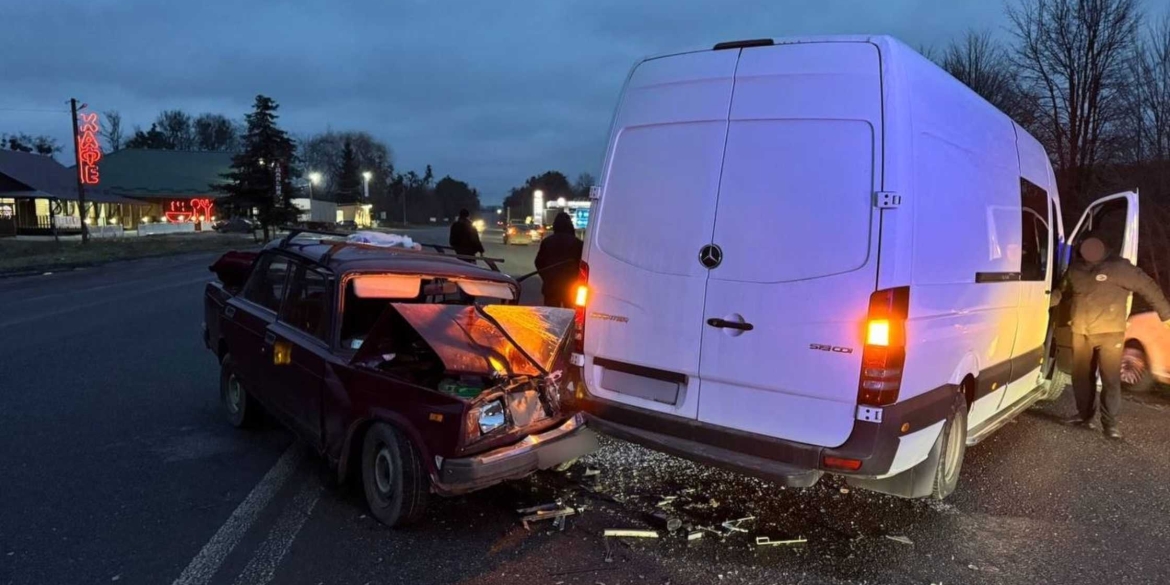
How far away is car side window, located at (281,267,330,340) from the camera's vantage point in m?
4.67

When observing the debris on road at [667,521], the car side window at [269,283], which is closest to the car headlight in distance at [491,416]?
the debris on road at [667,521]

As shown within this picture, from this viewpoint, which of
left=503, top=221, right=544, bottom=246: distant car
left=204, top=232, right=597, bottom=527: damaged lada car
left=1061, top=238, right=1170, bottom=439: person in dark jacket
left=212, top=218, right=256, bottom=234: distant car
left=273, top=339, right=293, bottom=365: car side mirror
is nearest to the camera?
left=204, top=232, right=597, bottom=527: damaged lada car

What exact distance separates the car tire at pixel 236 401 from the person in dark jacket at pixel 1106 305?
6.86 m

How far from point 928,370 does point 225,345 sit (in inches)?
212

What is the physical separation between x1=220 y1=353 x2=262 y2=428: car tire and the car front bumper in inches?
104

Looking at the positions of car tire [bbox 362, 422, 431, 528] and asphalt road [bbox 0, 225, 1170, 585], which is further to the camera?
car tire [bbox 362, 422, 431, 528]

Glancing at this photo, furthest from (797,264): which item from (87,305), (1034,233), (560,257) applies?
(87,305)

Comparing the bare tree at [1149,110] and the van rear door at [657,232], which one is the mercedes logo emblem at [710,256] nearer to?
the van rear door at [657,232]

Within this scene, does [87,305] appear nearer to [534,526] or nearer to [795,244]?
[534,526]

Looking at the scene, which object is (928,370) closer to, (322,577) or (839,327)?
(839,327)

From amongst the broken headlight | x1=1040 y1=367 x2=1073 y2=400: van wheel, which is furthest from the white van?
x1=1040 y1=367 x2=1073 y2=400: van wheel

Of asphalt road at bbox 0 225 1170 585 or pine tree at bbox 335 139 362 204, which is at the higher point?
pine tree at bbox 335 139 362 204

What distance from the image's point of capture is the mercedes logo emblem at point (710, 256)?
393 cm

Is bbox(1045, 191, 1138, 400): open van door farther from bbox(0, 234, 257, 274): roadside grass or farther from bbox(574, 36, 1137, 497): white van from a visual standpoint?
bbox(0, 234, 257, 274): roadside grass
